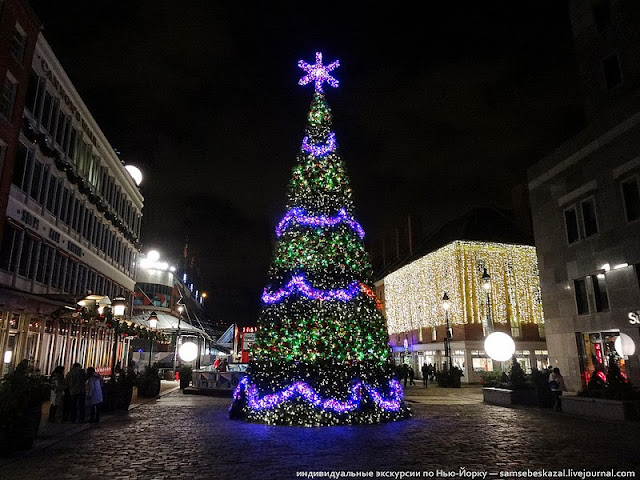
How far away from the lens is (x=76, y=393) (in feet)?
44.1

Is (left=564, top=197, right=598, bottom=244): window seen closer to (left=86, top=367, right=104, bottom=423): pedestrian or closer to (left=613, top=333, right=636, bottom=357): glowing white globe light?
(left=613, top=333, right=636, bottom=357): glowing white globe light

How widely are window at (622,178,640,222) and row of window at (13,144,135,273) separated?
2559cm

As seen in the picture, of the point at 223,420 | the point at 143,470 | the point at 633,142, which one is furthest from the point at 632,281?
the point at 143,470

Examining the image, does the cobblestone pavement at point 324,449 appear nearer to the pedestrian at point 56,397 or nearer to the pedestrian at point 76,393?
the pedestrian at point 76,393

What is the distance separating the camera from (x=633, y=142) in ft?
66.2

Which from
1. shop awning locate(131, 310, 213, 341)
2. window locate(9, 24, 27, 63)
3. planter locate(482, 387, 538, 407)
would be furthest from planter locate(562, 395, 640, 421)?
shop awning locate(131, 310, 213, 341)

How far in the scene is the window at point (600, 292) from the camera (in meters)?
21.9

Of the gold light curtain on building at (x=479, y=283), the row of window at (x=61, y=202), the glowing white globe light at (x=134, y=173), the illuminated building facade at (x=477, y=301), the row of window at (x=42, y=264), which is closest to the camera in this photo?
the row of window at (x=42, y=264)

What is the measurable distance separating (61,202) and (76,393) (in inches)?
506

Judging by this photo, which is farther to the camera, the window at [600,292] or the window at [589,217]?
the window at [589,217]

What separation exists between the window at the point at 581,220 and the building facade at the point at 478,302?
11448mm

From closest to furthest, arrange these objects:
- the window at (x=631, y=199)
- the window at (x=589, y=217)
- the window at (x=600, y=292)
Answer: the window at (x=631, y=199)
the window at (x=600, y=292)
the window at (x=589, y=217)

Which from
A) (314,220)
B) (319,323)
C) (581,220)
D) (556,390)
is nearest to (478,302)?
(581,220)

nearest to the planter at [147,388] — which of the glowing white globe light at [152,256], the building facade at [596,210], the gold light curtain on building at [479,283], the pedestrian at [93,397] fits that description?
the pedestrian at [93,397]
